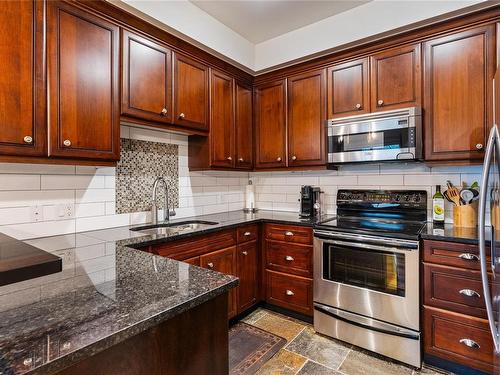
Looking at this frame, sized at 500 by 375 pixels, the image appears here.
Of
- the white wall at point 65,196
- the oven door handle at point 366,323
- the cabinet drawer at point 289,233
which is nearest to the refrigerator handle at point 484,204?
the oven door handle at point 366,323

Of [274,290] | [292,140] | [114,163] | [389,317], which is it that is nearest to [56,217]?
[114,163]

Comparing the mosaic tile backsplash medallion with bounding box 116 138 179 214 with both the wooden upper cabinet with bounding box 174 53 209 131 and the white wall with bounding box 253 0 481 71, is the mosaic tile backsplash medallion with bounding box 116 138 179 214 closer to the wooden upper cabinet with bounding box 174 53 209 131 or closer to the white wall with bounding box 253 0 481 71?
the wooden upper cabinet with bounding box 174 53 209 131

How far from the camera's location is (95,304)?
86 cm

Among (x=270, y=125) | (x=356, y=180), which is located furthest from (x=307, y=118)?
(x=356, y=180)

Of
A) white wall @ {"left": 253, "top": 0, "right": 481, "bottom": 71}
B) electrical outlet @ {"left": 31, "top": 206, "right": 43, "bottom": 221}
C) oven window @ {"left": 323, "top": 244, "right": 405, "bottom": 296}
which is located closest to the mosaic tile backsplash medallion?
electrical outlet @ {"left": 31, "top": 206, "right": 43, "bottom": 221}

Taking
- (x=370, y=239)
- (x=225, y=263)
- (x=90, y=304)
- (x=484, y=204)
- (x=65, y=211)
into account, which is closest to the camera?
(x=90, y=304)

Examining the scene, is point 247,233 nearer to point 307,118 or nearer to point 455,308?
point 307,118

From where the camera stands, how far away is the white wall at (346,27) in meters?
2.15

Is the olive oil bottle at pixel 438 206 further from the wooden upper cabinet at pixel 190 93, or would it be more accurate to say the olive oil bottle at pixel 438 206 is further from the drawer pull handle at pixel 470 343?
the wooden upper cabinet at pixel 190 93

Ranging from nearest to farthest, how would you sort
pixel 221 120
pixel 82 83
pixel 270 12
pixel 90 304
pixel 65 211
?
pixel 90 304
pixel 82 83
pixel 65 211
pixel 270 12
pixel 221 120

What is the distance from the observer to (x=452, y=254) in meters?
1.88

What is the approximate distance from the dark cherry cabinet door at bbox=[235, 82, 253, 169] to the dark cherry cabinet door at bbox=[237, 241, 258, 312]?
2.97ft

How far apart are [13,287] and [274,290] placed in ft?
7.01

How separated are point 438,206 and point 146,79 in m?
2.54
